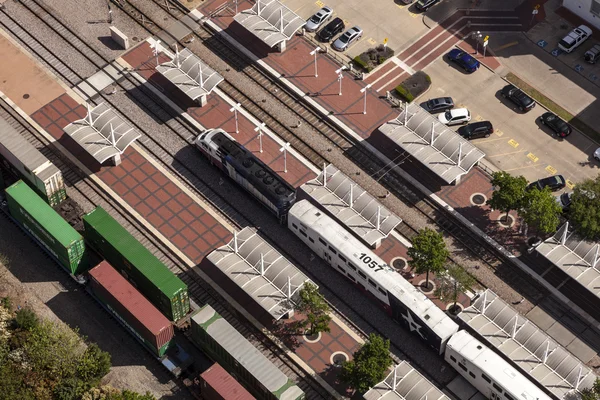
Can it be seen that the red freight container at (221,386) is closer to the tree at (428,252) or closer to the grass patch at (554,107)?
the tree at (428,252)

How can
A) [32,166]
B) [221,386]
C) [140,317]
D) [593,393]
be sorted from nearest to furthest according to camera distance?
[593,393], [221,386], [140,317], [32,166]

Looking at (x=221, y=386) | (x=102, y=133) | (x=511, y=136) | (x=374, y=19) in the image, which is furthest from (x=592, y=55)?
(x=221, y=386)

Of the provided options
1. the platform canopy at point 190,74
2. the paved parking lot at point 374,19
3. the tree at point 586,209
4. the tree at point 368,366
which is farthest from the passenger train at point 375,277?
the paved parking lot at point 374,19

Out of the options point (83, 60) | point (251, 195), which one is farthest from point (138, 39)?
point (251, 195)

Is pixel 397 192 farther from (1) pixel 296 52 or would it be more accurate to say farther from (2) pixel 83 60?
(2) pixel 83 60

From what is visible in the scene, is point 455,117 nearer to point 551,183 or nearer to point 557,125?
point 557,125

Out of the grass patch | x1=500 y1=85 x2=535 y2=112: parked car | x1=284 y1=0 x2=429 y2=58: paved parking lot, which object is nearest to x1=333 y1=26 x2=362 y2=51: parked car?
x1=284 y1=0 x2=429 y2=58: paved parking lot

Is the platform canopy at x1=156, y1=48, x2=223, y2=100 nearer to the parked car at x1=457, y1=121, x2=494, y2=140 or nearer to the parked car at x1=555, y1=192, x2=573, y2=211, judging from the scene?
the parked car at x1=457, y1=121, x2=494, y2=140
